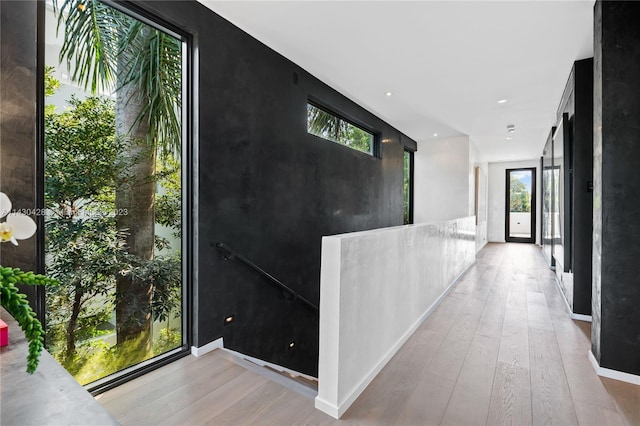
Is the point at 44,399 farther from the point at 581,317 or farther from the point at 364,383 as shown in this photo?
the point at 581,317

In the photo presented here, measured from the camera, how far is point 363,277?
214cm

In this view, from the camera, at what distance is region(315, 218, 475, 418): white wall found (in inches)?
75.1

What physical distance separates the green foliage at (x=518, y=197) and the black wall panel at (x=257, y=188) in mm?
8657

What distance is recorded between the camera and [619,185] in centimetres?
223

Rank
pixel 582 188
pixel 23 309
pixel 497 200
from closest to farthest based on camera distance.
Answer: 1. pixel 23 309
2. pixel 582 188
3. pixel 497 200

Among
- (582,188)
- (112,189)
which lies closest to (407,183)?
(582,188)

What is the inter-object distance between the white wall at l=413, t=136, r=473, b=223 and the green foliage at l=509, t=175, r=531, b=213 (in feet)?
15.7

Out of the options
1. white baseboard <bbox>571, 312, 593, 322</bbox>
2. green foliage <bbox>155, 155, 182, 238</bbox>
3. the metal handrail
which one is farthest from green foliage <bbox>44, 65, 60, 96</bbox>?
white baseboard <bbox>571, 312, 593, 322</bbox>

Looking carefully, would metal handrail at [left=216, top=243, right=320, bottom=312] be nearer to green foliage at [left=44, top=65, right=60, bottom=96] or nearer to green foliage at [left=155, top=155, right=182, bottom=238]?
green foliage at [left=155, top=155, right=182, bottom=238]

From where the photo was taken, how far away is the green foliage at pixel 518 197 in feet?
34.1

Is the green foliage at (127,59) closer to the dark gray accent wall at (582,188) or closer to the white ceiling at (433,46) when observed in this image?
the white ceiling at (433,46)

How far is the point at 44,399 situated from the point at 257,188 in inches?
90.8

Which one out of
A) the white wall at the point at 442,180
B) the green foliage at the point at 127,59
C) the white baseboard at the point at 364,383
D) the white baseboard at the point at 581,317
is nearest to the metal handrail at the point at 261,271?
the green foliage at the point at 127,59

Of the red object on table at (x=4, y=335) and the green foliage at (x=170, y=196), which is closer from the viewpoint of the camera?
the red object on table at (x=4, y=335)
